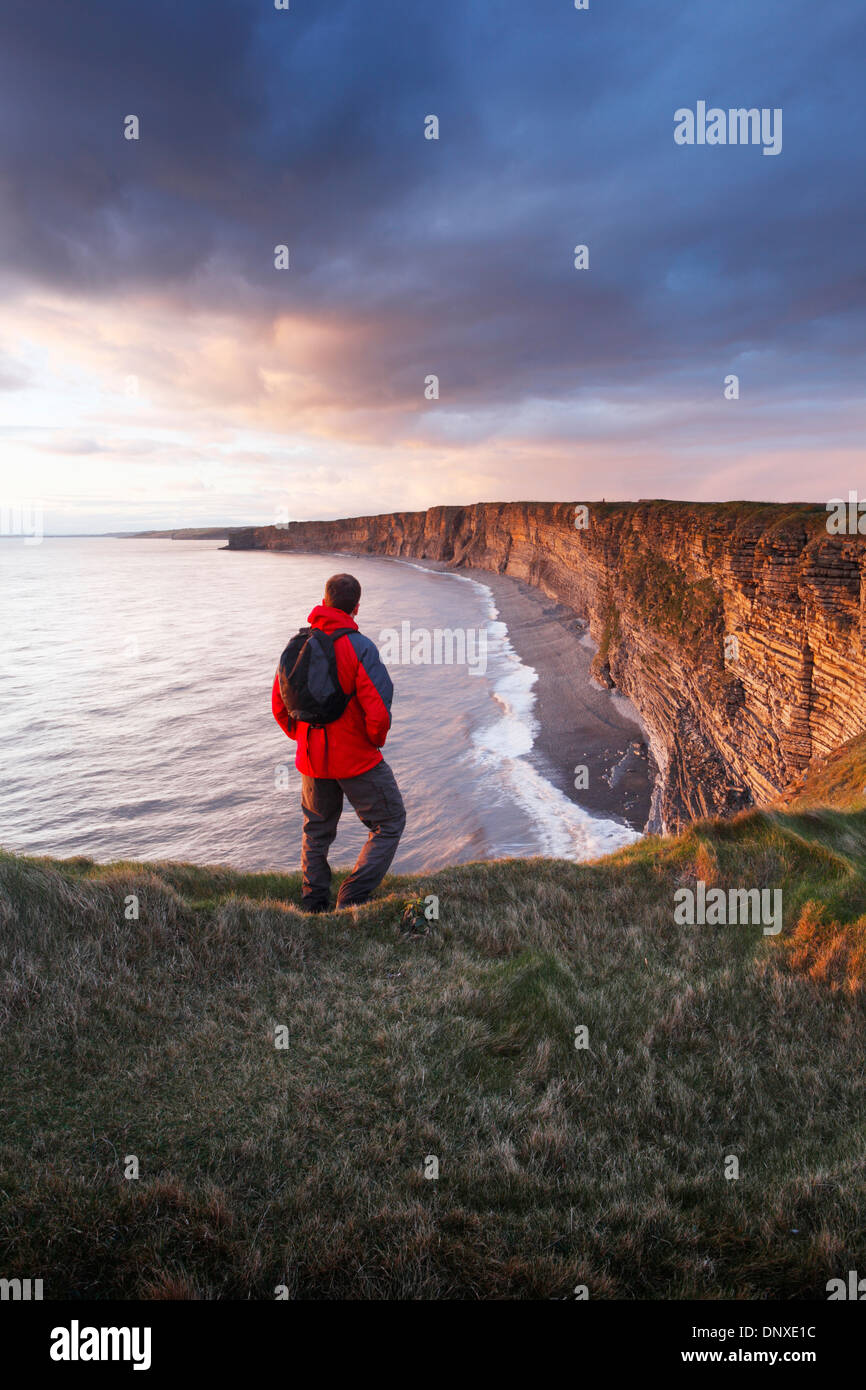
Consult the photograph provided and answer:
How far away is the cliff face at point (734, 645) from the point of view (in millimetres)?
12492

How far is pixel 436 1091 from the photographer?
3658 millimetres

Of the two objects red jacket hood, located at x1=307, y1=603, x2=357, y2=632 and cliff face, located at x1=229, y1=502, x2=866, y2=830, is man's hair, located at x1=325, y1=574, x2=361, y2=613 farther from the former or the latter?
cliff face, located at x1=229, y1=502, x2=866, y2=830

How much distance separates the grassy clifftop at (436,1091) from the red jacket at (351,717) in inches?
53.7

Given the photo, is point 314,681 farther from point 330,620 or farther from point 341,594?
point 341,594

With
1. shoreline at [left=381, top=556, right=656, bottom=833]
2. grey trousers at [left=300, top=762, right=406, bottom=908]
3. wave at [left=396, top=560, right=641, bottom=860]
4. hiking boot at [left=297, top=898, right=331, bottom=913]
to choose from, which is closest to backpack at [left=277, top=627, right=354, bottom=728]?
grey trousers at [left=300, top=762, right=406, bottom=908]

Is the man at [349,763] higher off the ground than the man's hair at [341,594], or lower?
lower

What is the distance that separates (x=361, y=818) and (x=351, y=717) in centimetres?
103

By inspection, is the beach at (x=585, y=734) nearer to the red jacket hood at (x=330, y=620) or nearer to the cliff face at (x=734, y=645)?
the cliff face at (x=734, y=645)

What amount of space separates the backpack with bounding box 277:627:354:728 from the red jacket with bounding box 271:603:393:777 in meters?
0.07

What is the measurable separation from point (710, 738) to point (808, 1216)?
1674cm

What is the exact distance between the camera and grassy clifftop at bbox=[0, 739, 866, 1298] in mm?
2590

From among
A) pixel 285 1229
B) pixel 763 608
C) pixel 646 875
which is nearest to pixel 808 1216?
pixel 285 1229

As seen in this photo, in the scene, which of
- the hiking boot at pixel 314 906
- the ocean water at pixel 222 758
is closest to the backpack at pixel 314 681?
the hiking boot at pixel 314 906

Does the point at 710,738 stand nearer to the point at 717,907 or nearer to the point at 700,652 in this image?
the point at 700,652
